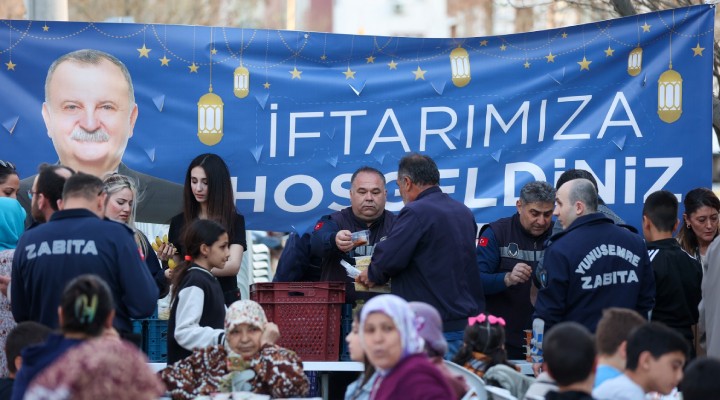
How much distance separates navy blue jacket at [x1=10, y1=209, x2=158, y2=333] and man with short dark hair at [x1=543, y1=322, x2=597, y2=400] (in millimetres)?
2509

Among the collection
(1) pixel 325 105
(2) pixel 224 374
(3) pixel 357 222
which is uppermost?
(1) pixel 325 105

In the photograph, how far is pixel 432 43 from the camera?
1026 centimetres

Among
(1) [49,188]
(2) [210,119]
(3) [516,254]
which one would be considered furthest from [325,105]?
(1) [49,188]

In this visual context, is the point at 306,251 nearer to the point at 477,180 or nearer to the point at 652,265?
the point at 477,180

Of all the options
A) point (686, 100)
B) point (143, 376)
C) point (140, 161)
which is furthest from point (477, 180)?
point (143, 376)

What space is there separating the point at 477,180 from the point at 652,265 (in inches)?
71.8

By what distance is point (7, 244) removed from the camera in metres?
8.52

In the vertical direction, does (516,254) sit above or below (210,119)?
below

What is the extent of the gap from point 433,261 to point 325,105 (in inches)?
91.5

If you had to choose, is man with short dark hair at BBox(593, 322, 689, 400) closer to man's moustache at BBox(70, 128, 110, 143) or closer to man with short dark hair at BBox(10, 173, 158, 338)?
man with short dark hair at BBox(10, 173, 158, 338)

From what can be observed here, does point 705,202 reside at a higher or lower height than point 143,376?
higher

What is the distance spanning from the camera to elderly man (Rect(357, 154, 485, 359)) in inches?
328

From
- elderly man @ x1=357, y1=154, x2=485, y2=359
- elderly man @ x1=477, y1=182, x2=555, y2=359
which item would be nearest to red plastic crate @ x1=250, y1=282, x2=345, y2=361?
elderly man @ x1=357, y1=154, x2=485, y2=359

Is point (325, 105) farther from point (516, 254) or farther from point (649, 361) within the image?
point (649, 361)
